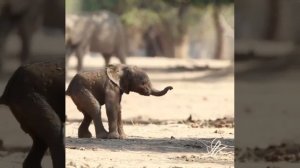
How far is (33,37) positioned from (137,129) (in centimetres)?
526

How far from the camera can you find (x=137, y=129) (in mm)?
8625

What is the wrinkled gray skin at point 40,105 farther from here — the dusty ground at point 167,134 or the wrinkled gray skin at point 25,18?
the dusty ground at point 167,134

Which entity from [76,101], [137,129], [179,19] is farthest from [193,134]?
[179,19]

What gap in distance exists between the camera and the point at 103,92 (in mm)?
7410

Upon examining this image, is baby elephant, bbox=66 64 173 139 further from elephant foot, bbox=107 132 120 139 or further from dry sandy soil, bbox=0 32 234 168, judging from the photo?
dry sandy soil, bbox=0 32 234 168

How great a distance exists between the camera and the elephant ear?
750 cm

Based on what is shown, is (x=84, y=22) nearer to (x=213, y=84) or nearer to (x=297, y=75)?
(x=213, y=84)

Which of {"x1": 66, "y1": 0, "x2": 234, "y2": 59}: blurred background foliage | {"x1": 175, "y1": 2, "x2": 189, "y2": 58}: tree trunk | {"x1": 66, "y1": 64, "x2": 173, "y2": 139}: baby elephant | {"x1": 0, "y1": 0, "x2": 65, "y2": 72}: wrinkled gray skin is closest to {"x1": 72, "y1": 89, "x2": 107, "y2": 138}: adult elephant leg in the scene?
{"x1": 66, "y1": 64, "x2": 173, "y2": 139}: baby elephant

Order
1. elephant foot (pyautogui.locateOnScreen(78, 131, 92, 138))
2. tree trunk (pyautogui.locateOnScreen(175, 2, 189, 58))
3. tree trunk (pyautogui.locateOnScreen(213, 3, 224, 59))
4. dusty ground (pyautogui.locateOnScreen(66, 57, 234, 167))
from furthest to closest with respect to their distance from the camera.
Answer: tree trunk (pyautogui.locateOnScreen(175, 2, 189, 58)), tree trunk (pyautogui.locateOnScreen(213, 3, 224, 59)), elephant foot (pyautogui.locateOnScreen(78, 131, 92, 138)), dusty ground (pyautogui.locateOnScreen(66, 57, 234, 167))

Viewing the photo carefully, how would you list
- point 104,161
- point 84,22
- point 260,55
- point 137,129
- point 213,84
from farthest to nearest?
1. point 84,22
2. point 213,84
3. point 137,129
4. point 104,161
5. point 260,55

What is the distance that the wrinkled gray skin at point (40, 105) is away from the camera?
11.4 feet

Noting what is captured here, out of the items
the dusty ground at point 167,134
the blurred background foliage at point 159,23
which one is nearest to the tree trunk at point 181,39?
the blurred background foliage at point 159,23

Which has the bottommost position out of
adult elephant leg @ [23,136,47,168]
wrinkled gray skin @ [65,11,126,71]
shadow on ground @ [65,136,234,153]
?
shadow on ground @ [65,136,234,153]

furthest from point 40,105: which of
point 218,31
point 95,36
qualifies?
point 218,31
